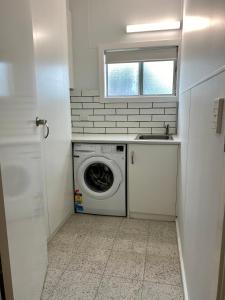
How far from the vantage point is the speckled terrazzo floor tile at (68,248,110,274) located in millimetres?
1821

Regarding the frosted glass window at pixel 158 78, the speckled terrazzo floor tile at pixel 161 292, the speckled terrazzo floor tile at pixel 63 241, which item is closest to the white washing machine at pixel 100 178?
the speckled terrazzo floor tile at pixel 63 241

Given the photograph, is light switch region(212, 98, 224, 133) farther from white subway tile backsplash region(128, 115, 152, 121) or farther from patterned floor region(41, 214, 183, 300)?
white subway tile backsplash region(128, 115, 152, 121)

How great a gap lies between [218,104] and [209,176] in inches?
12.5

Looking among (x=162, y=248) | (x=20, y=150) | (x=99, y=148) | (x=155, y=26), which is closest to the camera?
(x=20, y=150)

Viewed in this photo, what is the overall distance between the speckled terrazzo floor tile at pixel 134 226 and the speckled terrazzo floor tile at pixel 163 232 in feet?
0.21

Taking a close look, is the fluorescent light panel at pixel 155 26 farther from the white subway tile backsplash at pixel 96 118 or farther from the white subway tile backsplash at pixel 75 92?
the white subway tile backsplash at pixel 96 118

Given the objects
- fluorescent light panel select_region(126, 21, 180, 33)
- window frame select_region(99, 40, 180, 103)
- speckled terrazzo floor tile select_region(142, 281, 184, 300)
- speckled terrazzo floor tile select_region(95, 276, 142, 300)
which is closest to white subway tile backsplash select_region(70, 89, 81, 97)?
window frame select_region(99, 40, 180, 103)

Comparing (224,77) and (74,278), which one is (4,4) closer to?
(224,77)

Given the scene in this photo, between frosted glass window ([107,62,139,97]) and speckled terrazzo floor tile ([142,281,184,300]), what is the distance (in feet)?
7.21

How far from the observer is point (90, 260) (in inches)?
75.6

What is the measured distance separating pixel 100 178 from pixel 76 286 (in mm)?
1319

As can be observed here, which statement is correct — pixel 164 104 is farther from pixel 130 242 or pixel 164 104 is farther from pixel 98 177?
pixel 130 242

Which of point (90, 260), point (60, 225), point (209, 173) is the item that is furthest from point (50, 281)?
point (209, 173)

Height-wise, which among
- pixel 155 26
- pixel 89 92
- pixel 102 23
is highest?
pixel 102 23
